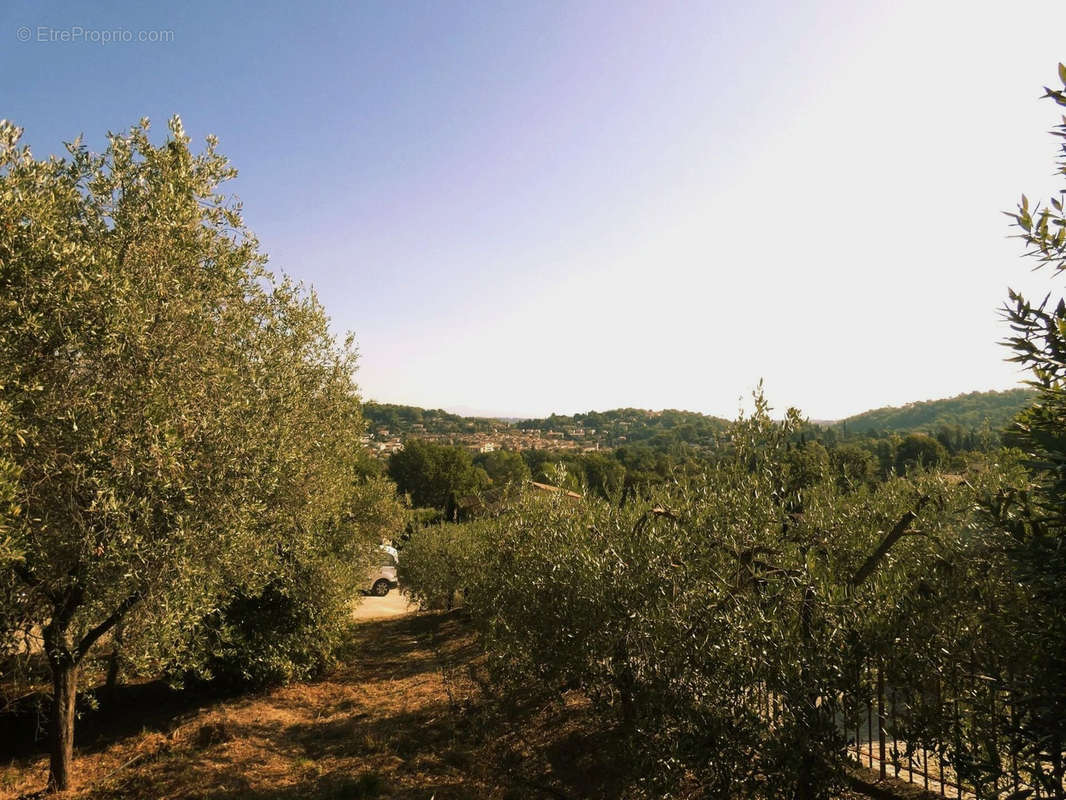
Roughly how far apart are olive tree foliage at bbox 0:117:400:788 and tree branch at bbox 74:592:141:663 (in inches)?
1.4

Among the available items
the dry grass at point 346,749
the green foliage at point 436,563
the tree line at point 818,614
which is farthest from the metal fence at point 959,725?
the green foliage at point 436,563

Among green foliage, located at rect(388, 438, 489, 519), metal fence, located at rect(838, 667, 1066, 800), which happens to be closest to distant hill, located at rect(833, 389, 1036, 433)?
green foliage, located at rect(388, 438, 489, 519)

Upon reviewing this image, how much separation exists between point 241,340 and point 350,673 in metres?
10.7

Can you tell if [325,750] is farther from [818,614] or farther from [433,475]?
[433,475]

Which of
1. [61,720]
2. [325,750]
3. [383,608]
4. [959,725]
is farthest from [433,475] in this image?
[959,725]

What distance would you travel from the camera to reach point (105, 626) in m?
8.02

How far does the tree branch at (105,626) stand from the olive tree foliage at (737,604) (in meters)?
5.90

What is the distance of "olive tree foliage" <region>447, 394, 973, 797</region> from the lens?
4.68 m

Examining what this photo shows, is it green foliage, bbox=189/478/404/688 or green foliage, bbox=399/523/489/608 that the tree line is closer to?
green foliage, bbox=189/478/404/688

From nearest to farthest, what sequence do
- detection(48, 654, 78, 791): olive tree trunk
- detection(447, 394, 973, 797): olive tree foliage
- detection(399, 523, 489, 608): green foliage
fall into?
detection(447, 394, 973, 797): olive tree foliage < detection(48, 654, 78, 791): olive tree trunk < detection(399, 523, 489, 608): green foliage

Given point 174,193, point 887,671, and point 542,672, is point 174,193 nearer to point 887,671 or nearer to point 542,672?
point 542,672

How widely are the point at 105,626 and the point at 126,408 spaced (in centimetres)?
365

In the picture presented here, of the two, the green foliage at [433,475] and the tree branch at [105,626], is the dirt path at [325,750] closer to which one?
the tree branch at [105,626]

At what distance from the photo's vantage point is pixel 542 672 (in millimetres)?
8750
